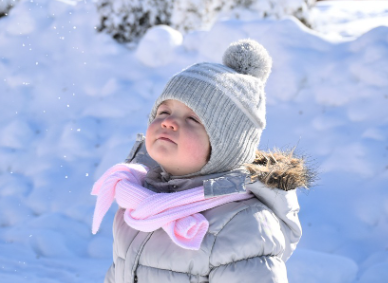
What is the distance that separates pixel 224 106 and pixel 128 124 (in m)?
2.27

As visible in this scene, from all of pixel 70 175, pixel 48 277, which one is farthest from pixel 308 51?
pixel 48 277

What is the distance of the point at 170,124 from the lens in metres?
1.76

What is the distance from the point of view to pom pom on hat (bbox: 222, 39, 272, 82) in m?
1.95

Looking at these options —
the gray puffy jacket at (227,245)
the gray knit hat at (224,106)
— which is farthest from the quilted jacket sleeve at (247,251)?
the gray knit hat at (224,106)

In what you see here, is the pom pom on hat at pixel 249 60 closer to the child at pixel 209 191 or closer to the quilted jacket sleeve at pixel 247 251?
the child at pixel 209 191

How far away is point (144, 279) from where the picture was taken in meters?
1.71

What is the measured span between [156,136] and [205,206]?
290 millimetres

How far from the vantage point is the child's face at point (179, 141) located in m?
1.75

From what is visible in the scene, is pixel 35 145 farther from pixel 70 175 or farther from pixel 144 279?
pixel 144 279

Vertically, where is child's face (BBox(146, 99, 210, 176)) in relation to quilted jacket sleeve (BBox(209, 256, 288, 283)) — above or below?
above

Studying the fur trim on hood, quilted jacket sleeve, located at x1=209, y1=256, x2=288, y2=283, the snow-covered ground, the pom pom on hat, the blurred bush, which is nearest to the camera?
quilted jacket sleeve, located at x1=209, y1=256, x2=288, y2=283

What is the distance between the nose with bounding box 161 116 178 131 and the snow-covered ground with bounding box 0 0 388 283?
3.38 feet

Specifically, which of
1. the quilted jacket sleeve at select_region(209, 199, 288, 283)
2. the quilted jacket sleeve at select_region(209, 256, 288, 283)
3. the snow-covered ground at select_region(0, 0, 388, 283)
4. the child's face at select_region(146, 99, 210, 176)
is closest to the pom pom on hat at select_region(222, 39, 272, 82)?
the child's face at select_region(146, 99, 210, 176)

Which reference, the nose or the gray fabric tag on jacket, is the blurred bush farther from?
the gray fabric tag on jacket
